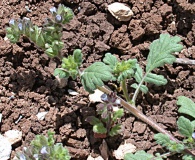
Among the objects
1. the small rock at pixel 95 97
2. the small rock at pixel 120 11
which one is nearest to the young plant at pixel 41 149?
the small rock at pixel 95 97

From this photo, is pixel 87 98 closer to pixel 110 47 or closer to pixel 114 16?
pixel 110 47

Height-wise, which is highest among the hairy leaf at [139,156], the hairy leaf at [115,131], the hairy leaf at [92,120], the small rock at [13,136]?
the hairy leaf at [92,120]

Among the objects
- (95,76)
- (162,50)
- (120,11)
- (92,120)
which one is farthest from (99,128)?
(120,11)

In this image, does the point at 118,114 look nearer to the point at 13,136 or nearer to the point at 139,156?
the point at 139,156

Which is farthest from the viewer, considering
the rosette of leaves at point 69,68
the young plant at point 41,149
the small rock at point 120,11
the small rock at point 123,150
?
the small rock at point 120,11

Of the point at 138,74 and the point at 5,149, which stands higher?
the point at 138,74

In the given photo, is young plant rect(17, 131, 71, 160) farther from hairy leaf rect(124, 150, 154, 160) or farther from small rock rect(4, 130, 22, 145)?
hairy leaf rect(124, 150, 154, 160)

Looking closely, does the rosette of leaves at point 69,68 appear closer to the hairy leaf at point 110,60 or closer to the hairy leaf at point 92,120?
the hairy leaf at point 110,60
